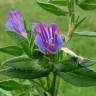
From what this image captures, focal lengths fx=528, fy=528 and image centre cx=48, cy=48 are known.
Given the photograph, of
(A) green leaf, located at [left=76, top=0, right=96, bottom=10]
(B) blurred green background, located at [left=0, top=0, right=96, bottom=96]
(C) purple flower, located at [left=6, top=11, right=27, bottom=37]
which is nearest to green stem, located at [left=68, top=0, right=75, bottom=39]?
(A) green leaf, located at [left=76, top=0, right=96, bottom=10]

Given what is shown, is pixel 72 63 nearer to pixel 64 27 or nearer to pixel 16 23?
pixel 16 23

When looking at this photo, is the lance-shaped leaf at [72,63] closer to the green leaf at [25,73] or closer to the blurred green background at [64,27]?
the green leaf at [25,73]

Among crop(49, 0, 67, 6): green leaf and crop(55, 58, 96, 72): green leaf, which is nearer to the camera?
crop(55, 58, 96, 72): green leaf

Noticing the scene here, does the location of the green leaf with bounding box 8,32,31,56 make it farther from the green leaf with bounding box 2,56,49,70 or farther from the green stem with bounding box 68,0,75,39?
the green stem with bounding box 68,0,75,39

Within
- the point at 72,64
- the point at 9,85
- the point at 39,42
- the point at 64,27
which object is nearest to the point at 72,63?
the point at 72,64

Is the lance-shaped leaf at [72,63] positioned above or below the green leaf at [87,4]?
below

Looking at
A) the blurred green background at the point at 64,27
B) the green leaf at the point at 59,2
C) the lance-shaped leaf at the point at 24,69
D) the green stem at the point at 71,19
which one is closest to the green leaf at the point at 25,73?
the lance-shaped leaf at the point at 24,69

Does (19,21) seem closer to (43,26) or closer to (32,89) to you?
(43,26)
